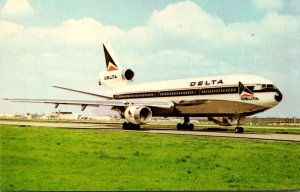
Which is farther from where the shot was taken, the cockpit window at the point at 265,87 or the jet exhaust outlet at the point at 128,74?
the jet exhaust outlet at the point at 128,74

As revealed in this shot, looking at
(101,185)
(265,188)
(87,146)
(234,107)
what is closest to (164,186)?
(101,185)

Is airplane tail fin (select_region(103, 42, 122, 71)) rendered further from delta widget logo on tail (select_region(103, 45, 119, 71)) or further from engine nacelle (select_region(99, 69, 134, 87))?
engine nacelle (select_region(99, 69, 134, 87))

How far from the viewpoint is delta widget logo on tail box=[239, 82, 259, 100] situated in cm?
2267

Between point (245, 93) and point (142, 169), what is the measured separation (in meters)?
14.6

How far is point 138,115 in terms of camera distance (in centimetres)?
2561

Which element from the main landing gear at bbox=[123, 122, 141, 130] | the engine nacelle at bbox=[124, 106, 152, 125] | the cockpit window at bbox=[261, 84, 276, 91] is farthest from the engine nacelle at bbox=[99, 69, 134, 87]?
the cockpit window at bbox=[261, 84, 276, 91]

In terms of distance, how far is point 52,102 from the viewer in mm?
28266

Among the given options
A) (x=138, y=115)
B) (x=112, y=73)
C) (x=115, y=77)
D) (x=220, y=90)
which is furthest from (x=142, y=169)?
→ (x=112, y=73)

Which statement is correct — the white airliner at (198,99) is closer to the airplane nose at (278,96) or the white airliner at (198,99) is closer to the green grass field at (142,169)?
the airplane nose at (278,96)

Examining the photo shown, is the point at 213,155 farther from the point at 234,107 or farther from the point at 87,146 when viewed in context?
the point at 234,107

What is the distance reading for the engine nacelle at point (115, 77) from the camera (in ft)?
114

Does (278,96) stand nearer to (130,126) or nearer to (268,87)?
(268,87)

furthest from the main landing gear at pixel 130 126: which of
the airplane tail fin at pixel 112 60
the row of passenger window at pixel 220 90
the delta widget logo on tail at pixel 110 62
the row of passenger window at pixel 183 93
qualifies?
the delta widget logo on tail at pixel 110 62

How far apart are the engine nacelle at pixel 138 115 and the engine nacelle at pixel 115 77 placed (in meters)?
8.62
